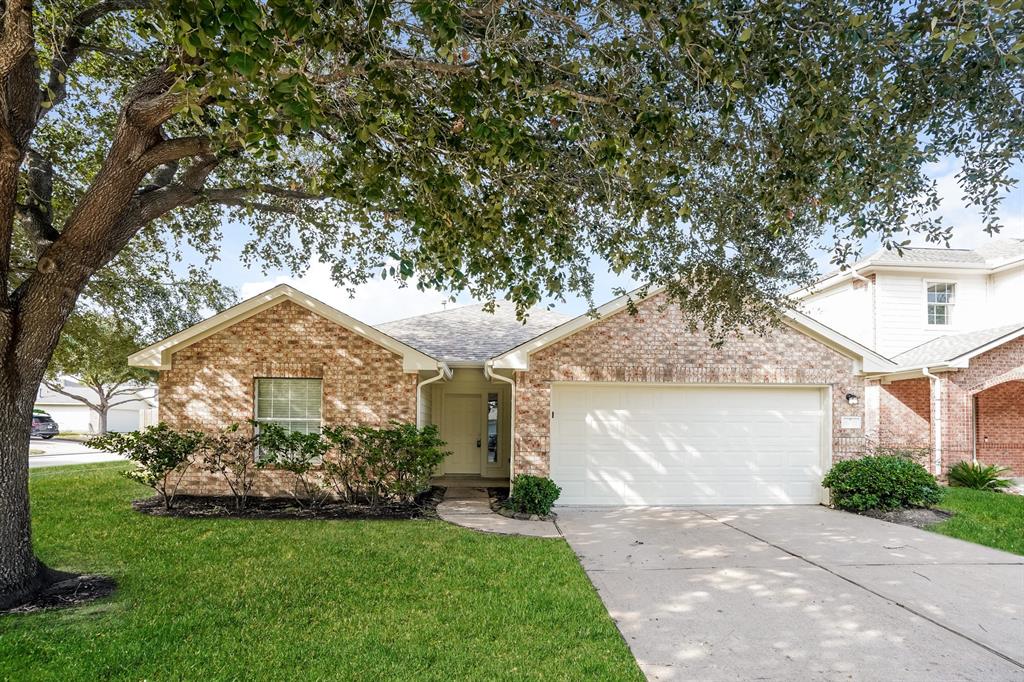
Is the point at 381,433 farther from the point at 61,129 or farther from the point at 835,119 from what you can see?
the point at 835,119

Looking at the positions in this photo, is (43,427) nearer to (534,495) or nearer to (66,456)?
(66,456)

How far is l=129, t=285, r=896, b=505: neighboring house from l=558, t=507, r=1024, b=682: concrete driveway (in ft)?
5.67

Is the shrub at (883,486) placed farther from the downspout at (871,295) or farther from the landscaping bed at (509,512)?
the downspout at (871,295)

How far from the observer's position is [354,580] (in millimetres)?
5789

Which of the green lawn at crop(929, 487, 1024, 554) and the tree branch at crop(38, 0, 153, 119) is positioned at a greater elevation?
the tree branch at crop(38, 0, 153, 119)

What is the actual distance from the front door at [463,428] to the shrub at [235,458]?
16.5 feet

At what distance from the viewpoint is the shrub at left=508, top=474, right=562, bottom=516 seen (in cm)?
912

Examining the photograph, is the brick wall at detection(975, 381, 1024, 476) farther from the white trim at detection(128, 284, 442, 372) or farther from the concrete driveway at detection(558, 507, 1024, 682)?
the white trim at detection(128, 284, 442, 372)

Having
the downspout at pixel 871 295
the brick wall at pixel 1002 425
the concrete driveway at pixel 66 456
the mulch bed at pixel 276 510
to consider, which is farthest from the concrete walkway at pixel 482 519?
the concrete driveway at pixel 66 456

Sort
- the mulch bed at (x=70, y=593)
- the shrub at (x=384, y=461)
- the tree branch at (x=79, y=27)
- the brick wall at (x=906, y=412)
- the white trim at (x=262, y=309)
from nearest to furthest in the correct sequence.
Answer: the mulch bed at (x=70, y=593)
the tree branch at (x=79, y=27)
the shrub at (x=384, y=461)
the white trim at (x=262, y=309)
the brick wall at (x=906, y=412)

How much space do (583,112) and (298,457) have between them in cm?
781

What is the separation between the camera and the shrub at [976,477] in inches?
473

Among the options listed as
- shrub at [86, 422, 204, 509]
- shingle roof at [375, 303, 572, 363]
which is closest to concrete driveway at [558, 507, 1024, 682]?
shingle roof at [375, 303, 572, 363]

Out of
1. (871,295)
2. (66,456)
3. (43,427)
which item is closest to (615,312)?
(871,295)
